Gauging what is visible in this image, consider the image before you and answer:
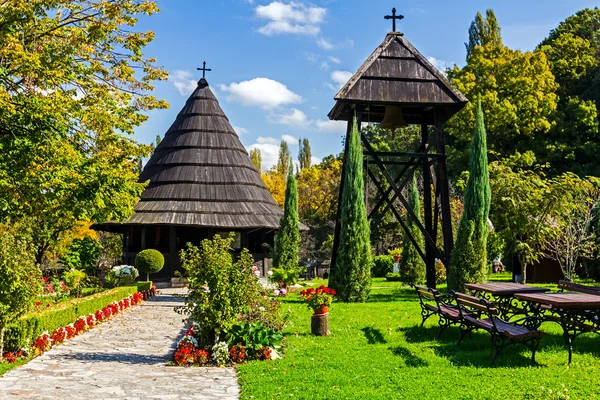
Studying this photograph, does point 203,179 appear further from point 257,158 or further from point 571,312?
point 257,158

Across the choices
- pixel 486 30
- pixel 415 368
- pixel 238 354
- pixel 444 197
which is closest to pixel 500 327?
pixel 415 368

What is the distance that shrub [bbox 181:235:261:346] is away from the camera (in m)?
9.10

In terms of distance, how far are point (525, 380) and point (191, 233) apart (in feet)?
69.5

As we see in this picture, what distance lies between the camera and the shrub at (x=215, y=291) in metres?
9.10

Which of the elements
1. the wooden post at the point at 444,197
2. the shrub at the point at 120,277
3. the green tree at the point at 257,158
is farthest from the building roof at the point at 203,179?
the green tree at the point at 257,158

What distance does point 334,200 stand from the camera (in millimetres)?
40812

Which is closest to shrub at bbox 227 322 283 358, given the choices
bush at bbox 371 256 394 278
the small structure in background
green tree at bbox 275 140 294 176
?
the small structure in background

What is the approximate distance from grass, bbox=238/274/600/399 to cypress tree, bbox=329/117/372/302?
495 cm

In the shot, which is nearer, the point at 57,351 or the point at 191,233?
the point at 57,351

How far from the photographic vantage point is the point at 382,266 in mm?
30359

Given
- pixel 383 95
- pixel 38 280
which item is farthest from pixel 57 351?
pixel 383 95

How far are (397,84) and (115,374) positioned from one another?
41.7ft

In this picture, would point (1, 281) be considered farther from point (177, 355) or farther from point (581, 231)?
point (581, 231)

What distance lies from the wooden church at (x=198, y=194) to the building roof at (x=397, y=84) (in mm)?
8279
